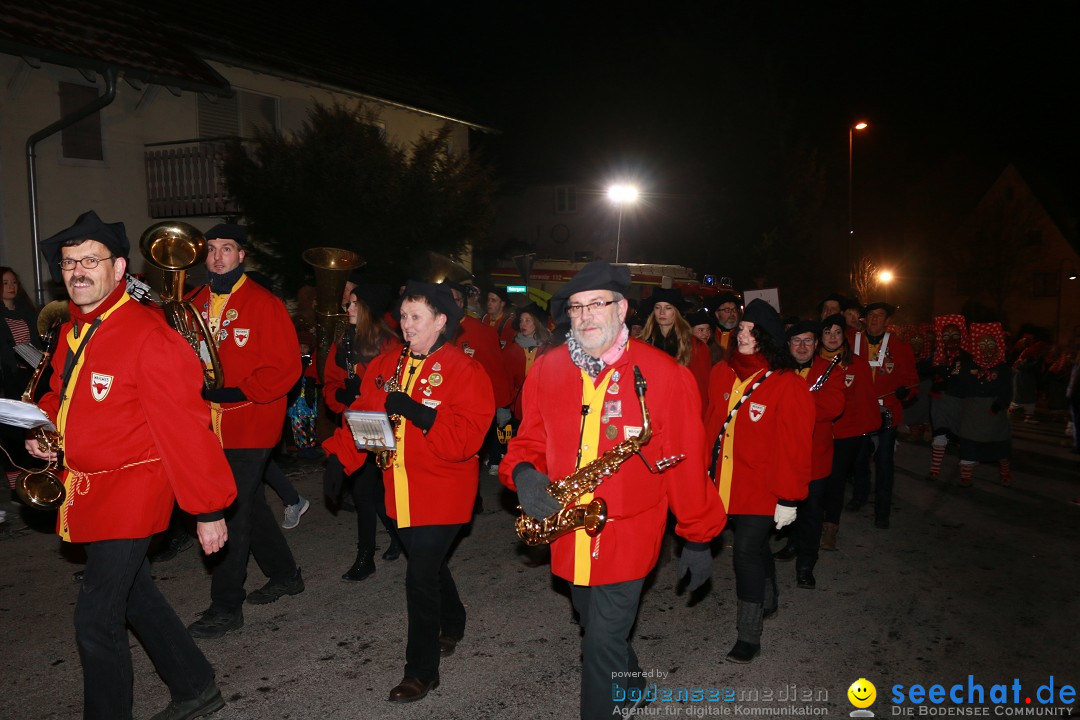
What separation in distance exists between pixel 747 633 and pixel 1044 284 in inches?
1922

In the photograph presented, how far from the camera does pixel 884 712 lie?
424 centimetres

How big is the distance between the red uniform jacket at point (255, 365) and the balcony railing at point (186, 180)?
1069 centimetres

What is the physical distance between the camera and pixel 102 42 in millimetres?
13234

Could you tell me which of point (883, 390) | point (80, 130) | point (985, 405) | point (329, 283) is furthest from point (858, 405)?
point (80, 130)

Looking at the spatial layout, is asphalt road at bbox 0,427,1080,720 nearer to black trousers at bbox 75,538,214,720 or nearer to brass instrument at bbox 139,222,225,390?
black trousers at bbox 75,538,214,720

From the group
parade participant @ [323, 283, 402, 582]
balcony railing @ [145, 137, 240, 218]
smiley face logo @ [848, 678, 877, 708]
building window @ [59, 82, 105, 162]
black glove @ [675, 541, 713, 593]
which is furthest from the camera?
balcony railing @ [145, 137, 240, 218]

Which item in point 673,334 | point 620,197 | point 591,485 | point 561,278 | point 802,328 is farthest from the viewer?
point 620,197

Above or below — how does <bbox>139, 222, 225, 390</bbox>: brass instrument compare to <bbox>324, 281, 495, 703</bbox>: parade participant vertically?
above

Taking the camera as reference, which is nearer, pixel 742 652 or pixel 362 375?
pixel 742 652

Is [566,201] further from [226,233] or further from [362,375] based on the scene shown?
[226,233]

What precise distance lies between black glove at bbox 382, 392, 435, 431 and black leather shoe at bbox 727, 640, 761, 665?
235 centimetres

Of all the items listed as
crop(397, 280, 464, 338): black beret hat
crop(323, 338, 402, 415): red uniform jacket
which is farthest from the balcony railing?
crop(397, 280, 464, 338): black beret hat

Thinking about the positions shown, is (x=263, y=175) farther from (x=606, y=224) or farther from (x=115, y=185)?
(x=606, y=224)

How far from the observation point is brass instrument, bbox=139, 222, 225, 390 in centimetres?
483
